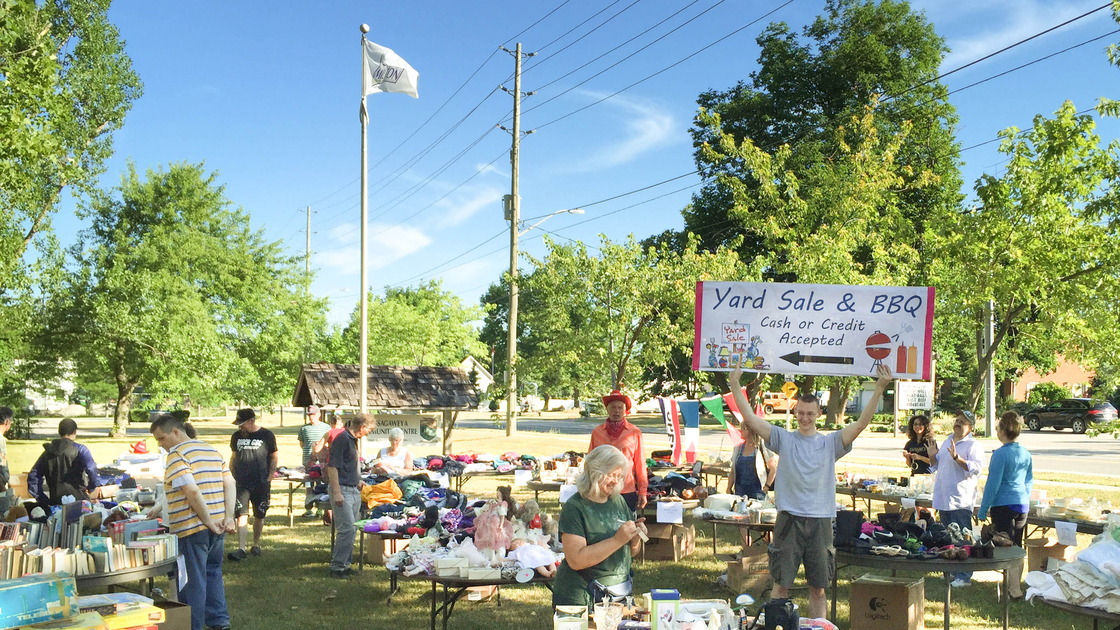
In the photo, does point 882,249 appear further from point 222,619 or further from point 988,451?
point 222,619

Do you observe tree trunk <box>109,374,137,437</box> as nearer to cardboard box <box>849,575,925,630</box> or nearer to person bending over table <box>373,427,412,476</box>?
person bending over table <box>373,427,412,476</box>

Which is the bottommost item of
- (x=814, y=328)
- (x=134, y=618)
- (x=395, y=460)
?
(x=134, y=618)

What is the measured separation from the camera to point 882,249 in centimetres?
1816

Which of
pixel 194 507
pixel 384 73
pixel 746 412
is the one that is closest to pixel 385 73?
pixel 384 73

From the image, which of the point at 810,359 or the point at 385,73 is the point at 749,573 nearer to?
the point at 810,359

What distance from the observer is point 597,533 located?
4262mm

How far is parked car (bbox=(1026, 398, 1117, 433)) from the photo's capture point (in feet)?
108

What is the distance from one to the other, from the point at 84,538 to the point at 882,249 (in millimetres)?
16246

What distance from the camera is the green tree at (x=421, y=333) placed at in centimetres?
4038

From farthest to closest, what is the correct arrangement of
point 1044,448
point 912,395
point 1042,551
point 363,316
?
point 1044,448 < point 912,395 < point 363,316 < point 1042,551

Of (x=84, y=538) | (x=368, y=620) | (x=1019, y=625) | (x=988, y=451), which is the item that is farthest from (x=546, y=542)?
(x=988, y=451)

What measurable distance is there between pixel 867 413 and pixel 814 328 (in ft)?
3.29

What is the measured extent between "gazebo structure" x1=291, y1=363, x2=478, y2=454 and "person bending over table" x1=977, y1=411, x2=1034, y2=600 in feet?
35.8

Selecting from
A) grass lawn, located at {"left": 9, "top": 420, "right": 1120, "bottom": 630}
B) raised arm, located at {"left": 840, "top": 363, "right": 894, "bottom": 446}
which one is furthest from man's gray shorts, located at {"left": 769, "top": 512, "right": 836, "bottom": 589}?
grass lawn, located at {"left": 9, "top": 420, "right": 1120, "bottom": 630}
